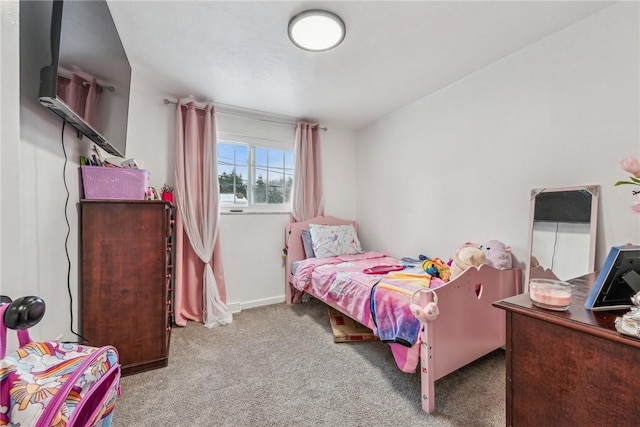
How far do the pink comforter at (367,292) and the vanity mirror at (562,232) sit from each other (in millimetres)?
857

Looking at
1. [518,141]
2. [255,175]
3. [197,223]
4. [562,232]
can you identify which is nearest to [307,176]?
[255,175]

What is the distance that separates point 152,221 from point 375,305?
1.66 m

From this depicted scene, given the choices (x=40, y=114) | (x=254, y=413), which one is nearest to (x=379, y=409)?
(x=254, y=413)

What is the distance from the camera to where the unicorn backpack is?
451 mm

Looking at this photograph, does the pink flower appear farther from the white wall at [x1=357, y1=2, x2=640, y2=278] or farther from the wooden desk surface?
the white wall at [x1=357, y1=2, x2=640, y2=278]

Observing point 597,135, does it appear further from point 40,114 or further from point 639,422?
point 40,114

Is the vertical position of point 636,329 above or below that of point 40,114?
below

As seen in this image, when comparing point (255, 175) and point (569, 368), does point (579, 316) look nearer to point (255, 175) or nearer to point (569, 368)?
point (569, 368)

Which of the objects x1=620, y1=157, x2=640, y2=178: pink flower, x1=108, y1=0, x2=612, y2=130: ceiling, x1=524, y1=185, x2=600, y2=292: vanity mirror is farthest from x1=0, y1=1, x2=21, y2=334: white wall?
x1=524, y1=185, x2=600, y2=292: vanity mirror

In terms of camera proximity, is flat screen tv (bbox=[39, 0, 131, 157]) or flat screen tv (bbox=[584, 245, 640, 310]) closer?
flat screen tv (bbox=[584, 245, 640, 310])

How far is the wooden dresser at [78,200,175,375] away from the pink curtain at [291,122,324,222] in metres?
1.62

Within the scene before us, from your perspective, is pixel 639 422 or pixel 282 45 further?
pixel 282 45

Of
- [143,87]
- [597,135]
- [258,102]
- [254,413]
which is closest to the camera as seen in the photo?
[254,413]

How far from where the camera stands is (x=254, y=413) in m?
1.43
